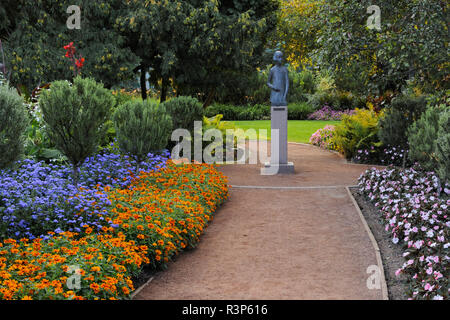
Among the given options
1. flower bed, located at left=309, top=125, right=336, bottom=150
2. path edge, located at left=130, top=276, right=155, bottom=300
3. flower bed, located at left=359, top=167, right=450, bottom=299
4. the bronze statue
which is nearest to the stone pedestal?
the bronze statue

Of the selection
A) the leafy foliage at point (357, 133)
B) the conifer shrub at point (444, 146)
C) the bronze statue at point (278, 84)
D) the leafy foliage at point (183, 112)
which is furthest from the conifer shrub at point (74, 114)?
the leafy foliage at point (357, 133)

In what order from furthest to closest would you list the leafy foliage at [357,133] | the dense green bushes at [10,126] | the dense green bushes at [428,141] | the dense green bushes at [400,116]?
the leafy foliage at [357,133] < the dense green bushes at [400,116] < the dense green bushes at [428,141] < the dense green bushes at [10,126]

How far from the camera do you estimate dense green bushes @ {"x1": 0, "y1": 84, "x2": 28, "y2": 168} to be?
611cm

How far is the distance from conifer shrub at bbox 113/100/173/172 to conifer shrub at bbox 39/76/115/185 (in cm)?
136

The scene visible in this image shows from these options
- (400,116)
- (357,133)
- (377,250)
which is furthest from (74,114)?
(357,133)

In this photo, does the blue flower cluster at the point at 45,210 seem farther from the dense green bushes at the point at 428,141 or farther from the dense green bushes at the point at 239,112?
the dense green bushes at the point at 239,112

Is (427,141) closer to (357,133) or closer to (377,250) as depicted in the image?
(377,250)

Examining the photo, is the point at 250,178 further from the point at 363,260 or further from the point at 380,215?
the point at 363,260

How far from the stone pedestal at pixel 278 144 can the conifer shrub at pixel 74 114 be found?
4690mm

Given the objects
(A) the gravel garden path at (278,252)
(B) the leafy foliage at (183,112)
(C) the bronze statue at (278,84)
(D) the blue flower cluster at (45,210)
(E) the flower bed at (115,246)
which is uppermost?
(C) the bronze statue at (278,84)

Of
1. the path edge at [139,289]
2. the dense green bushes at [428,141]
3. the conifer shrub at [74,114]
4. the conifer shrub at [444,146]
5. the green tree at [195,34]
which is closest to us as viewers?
the path edge at [139,289]

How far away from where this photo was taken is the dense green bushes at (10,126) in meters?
6.11

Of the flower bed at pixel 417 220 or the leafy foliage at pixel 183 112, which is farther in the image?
the leafy foliage at pixel 183 112

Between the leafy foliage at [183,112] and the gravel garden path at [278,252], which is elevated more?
the leafy foliage at [183,112]
